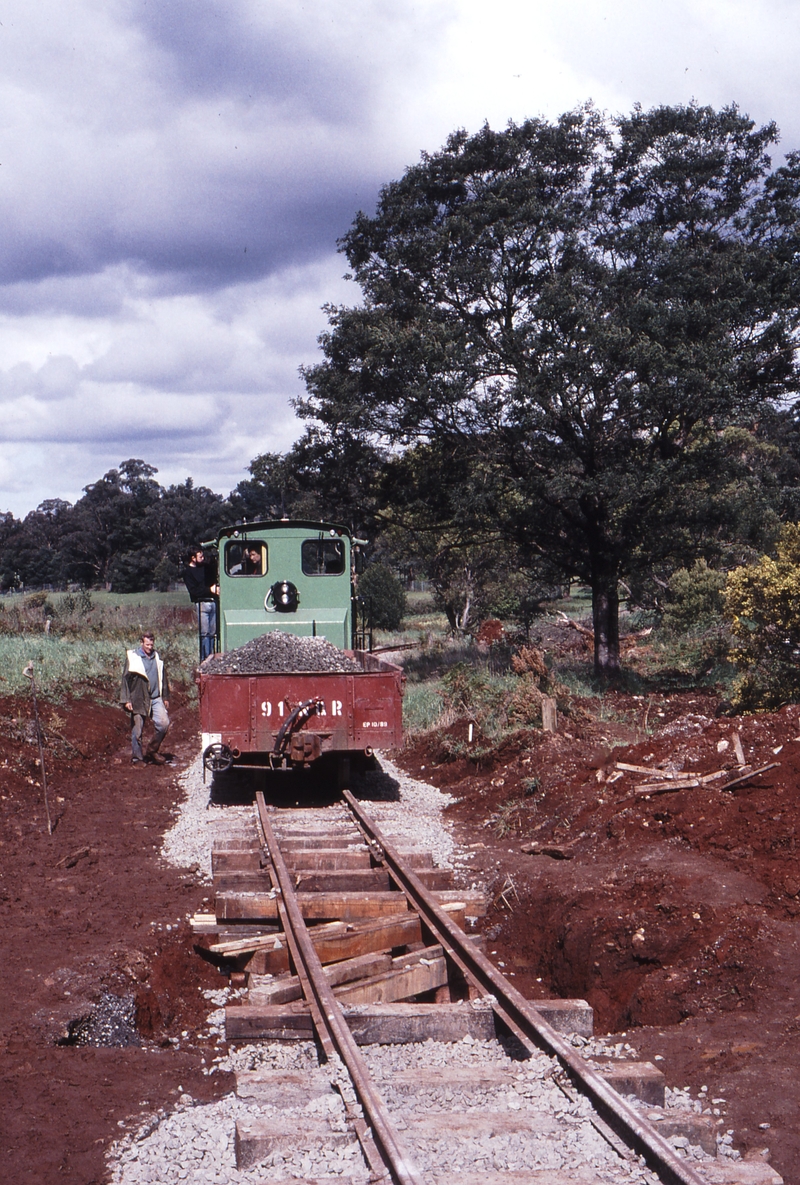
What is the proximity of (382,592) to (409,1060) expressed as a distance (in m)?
34.4

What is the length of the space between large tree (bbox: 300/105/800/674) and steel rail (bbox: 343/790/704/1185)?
37.6ft

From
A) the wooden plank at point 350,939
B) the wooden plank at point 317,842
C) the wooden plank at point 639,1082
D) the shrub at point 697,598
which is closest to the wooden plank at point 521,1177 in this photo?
the wooden plank at point 639,1082

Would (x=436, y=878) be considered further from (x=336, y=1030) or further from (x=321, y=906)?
(x=336, y=1030)

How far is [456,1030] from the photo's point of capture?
4.79 m

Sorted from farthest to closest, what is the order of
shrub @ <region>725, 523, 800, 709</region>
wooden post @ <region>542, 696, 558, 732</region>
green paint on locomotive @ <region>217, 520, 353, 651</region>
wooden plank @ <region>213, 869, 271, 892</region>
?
green paint on locomotive @ <region>217, 520, 353, 651</region> < wooden post @ <region>542, 696, 558, 732</region> < shrub @ <region>725, 523, 800, 709</region> < wooden plank @ <region>213, 869, 271, 892</region>

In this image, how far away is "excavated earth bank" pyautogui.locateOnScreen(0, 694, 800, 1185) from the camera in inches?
167

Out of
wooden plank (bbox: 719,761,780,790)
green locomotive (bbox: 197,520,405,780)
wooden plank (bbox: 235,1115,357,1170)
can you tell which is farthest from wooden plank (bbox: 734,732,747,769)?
wooden plank (bbox: 235,1115,357,1170)

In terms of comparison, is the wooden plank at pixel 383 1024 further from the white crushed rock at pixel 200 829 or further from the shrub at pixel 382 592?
the shrub at pixel 382 592

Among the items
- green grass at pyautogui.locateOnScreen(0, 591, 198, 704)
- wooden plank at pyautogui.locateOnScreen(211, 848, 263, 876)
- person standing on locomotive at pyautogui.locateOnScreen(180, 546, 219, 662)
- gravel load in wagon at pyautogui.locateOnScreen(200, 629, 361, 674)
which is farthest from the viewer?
green grass at pyautogui.locateOnScreen(0, 591, 198, 704)

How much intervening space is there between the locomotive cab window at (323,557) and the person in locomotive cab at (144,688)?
7.69ft

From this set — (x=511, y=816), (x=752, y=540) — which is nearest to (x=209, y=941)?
(x=511, y=816)

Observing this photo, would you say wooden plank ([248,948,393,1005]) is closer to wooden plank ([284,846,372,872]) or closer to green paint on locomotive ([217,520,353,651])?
wooden plank ([284,846,372,872])

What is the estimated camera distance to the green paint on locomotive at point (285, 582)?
13023 millimetres

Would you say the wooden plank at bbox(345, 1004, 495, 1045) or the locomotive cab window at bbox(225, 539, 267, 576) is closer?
the wooden plank at bbox(345, 1004, 495, 1045)
